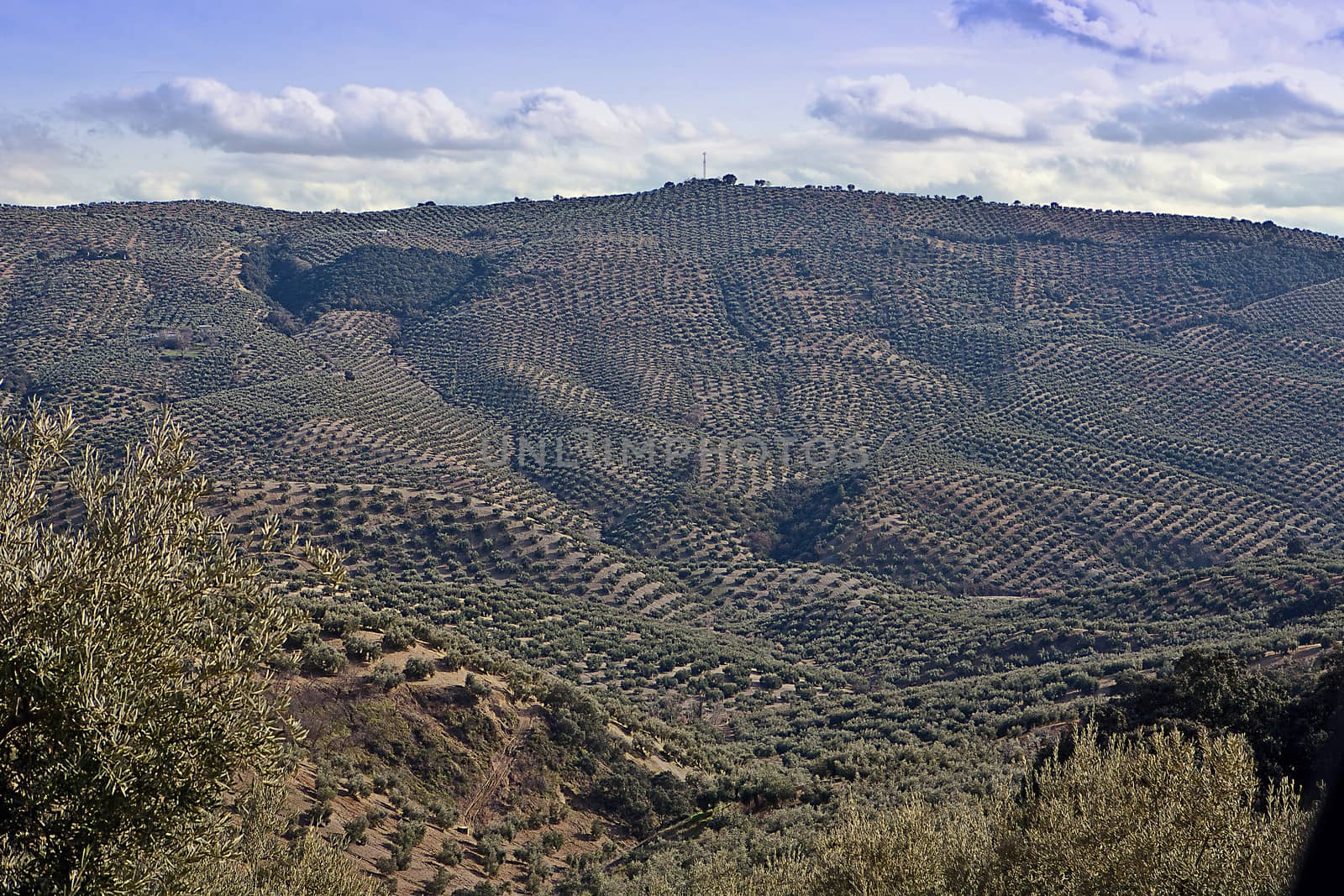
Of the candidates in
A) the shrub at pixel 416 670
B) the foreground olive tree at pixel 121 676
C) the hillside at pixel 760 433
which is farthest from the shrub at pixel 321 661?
the foreground olive tree at pixel 121 676

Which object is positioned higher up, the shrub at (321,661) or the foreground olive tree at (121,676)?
the foreground olive tree at (121,676)

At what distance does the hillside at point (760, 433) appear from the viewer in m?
37.1

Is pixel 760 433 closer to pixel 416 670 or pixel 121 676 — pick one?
pixel 416 670

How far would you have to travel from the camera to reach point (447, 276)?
338 feet

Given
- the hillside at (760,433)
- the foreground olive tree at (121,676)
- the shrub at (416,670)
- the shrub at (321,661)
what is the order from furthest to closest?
1. the hillside at (760,433)
2. the shrub at (416,670)
3. the shrub at (321,661)
4. the foreground olive tree at (121,676)

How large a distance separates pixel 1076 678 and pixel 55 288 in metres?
79.1

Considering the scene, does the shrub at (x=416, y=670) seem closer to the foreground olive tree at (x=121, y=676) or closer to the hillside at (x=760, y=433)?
the hillside at (x=760, y=433)

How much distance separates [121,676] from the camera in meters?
8.98

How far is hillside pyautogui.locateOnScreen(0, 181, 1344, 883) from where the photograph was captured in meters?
Answer: 37.1

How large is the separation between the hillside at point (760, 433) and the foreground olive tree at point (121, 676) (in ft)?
38.9

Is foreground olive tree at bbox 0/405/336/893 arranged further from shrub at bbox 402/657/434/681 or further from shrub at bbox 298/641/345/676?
shrub at bbox 402/657/434/681

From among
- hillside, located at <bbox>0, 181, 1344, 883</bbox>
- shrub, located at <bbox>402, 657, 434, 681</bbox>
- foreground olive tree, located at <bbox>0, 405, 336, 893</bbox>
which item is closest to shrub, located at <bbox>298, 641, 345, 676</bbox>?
hillside, located at <bbox>0, 181, 1344, 883</bbox>

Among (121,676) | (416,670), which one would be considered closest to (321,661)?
(416,670)

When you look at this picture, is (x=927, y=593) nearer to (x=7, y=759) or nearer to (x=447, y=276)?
(x=7, y=759)
